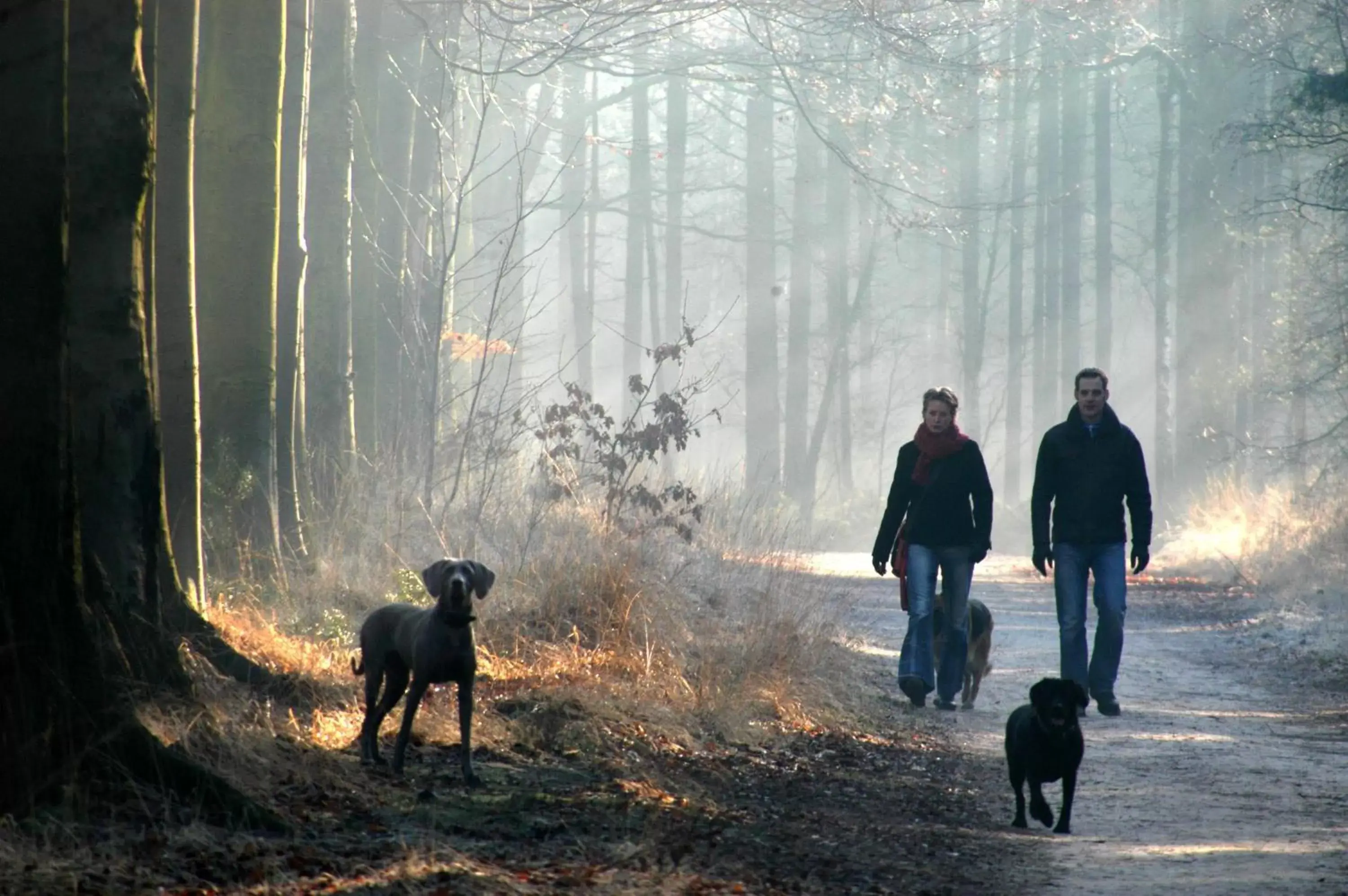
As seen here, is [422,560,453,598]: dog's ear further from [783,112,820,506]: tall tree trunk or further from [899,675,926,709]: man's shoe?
[783,112,820,506]: tall tree trunk

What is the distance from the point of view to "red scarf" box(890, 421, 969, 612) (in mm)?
10398

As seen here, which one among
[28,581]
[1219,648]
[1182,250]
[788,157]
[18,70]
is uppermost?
[788,157]

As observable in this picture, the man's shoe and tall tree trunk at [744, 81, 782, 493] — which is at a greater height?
tall tree trunk at [744, 81, 782, 493]

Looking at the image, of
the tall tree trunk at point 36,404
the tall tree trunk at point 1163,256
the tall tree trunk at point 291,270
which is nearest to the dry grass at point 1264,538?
the tall tree trunk at point 1163,256

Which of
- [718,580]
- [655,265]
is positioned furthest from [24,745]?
[655,265]

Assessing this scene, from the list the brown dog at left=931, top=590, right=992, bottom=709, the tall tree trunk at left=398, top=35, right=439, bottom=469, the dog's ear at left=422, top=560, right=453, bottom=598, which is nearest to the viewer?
the dog's ear at left=422, top=560, right=453, bottom=598

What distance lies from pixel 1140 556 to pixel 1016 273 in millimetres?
34258

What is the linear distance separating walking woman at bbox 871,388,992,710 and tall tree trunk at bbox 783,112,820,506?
22502 millimetres

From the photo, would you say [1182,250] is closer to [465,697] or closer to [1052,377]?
[1052,377]

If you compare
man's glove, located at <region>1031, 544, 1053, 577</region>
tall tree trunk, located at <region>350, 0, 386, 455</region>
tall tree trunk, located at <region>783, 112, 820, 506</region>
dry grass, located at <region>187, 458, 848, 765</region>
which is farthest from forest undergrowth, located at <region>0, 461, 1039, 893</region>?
tall tree trunk, located at <region>783, 112, 820, 506</region>

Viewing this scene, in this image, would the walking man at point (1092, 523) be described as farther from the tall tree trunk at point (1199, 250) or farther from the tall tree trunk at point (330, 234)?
Result: the tall tree trunk at point (1199, 250)

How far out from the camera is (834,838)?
6.29 m

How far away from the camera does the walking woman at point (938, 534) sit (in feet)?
33.9

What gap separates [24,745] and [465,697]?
6.63ft
